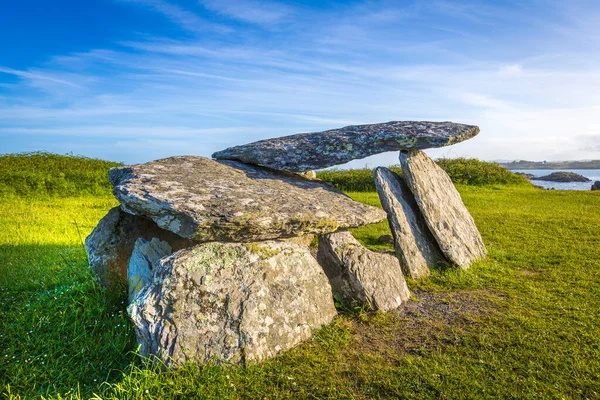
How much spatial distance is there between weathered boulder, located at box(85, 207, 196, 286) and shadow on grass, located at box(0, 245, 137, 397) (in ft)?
1.00

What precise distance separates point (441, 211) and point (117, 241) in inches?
244

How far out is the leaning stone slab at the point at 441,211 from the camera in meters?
8.45

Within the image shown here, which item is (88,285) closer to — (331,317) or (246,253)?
(246,253)

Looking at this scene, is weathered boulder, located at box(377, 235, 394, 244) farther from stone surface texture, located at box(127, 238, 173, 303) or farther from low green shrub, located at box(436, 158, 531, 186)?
low green shrub, located at box(436, 158, 531, 186)

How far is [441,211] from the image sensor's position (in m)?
8.70

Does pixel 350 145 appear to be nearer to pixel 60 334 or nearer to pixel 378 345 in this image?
pixel 378 345

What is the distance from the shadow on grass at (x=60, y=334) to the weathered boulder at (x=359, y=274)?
309 cm

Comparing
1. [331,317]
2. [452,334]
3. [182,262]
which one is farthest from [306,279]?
[452,334]

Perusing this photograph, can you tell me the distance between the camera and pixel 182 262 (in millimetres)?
5355

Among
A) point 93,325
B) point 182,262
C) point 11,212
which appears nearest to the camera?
point 182,262

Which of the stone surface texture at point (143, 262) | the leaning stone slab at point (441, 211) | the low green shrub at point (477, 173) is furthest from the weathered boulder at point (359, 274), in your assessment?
the low green shrub at point (477, 173)

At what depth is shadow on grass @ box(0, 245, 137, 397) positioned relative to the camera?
5.19 m

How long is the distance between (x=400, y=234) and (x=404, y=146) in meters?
1.67

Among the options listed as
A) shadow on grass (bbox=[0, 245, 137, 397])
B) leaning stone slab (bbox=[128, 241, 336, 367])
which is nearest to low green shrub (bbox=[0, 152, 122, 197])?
shadow on grass (bbox=[0, 245, 137, 397])
